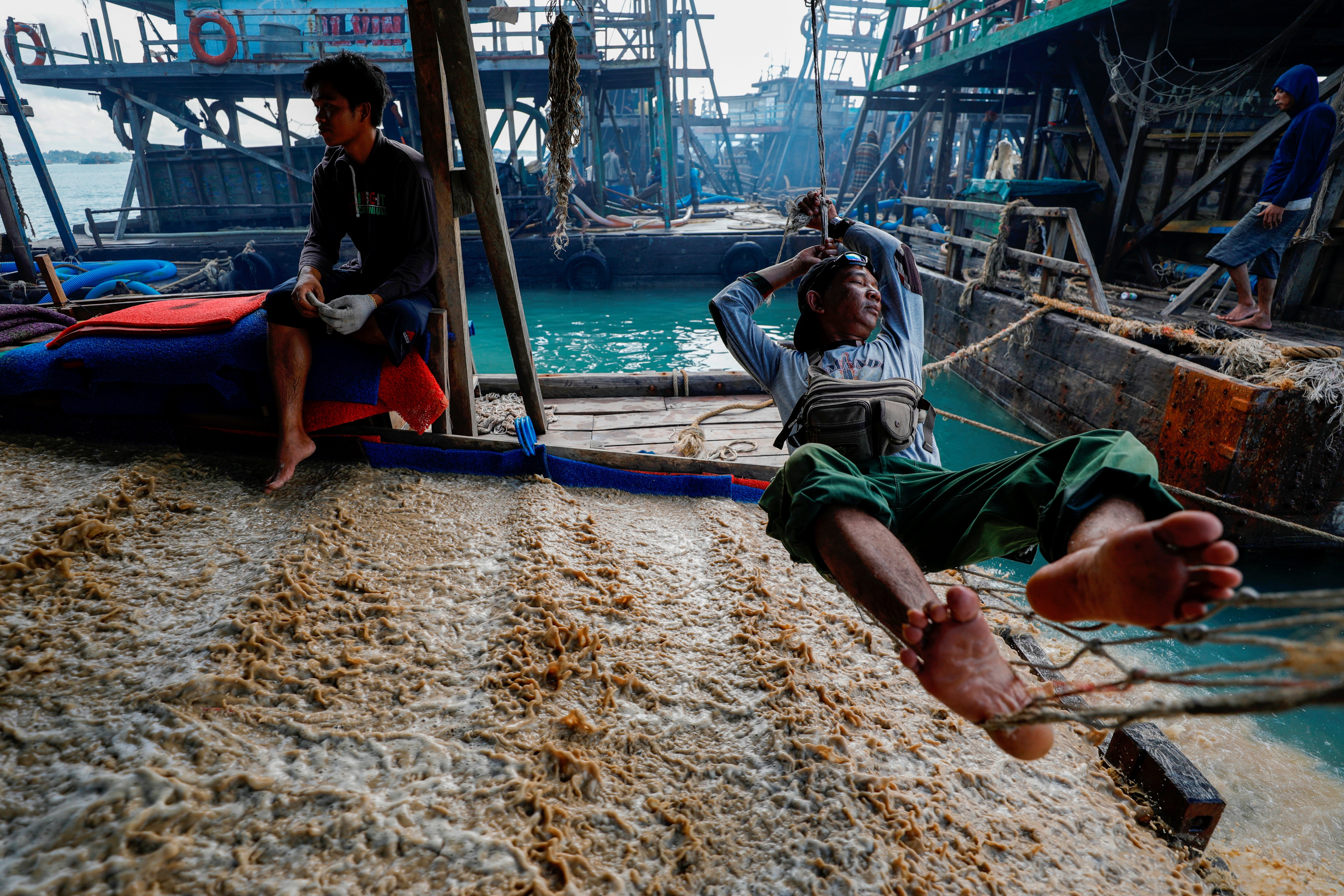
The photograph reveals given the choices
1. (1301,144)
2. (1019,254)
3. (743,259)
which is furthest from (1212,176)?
(743,259)

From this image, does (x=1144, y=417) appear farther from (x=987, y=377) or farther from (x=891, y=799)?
(x=891, y=799)

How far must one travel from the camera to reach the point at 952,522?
1.78m

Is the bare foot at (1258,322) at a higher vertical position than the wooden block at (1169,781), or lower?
higher

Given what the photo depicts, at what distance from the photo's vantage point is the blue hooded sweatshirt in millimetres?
4910

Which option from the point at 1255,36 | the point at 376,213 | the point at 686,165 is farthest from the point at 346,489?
the point at 686,165

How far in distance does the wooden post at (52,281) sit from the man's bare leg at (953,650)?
4.96 meters

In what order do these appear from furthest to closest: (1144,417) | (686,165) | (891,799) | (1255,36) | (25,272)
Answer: (686,165)
(1255,36)
(25,272)
(1144,417)
(891,799)

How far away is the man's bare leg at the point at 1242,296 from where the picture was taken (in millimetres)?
5555

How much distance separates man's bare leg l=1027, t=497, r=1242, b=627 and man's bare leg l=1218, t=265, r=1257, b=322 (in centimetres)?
599

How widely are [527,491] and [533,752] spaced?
1.45 m

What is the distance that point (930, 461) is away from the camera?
229 centimetres

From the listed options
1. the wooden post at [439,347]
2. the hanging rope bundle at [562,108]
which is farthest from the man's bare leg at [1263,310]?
the wooden post at [439,347]

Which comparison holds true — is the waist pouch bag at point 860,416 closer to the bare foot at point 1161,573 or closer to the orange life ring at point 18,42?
the bare foot at point 1161,573

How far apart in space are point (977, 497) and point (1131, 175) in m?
8.08
